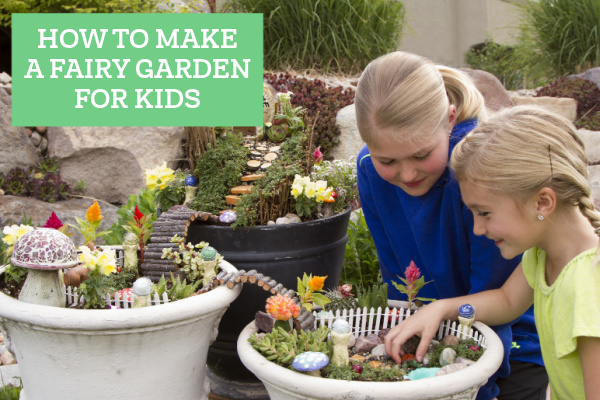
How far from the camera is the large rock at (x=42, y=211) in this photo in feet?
13.0

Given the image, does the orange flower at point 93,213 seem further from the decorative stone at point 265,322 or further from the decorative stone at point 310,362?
the decorative stone at point 310,362

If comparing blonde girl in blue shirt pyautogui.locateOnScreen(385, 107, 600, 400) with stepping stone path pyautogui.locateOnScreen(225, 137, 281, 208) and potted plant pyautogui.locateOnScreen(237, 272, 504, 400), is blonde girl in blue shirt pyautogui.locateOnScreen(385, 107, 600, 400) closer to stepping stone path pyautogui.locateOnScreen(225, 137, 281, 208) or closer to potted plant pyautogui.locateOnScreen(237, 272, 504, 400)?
potted plant pyautogui.locateOnScreen(237, 272, 504, 400)

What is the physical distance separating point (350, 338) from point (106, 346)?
0.69 metres

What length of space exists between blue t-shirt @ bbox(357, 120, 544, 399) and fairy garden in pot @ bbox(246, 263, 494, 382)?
0.18 metres

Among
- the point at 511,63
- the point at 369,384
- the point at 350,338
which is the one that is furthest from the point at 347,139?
the point at 511,63

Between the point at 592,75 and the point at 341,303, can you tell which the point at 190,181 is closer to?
the point at 341,303

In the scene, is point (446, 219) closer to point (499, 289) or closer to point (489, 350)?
point (499, 289)

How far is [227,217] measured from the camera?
6.77 feet

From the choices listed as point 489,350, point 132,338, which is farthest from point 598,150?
point 132,338

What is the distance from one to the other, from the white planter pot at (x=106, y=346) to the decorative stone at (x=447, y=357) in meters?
0.65

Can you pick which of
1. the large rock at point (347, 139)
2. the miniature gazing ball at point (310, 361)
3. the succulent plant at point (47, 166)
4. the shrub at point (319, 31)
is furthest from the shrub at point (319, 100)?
the miniature gazing ball at point (310, 361)

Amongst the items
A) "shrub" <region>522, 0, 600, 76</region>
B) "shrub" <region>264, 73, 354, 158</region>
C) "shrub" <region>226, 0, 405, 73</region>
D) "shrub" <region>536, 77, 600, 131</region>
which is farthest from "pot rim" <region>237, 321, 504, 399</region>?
"shrub" <region>522, 0, 600, 76</region>

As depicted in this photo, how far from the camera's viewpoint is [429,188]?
6.01 feet

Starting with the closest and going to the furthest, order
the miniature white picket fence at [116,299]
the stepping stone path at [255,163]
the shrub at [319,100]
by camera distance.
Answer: the miniature white picket fence at [116,299] < the stepping stone path at [255,163] < the shrub at [319,100]
